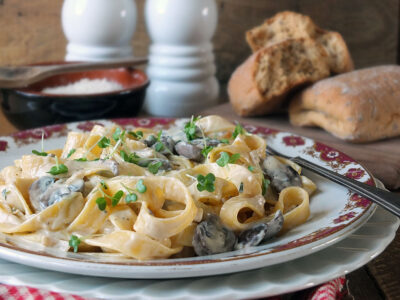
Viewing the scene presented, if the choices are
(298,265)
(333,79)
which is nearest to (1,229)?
(298,265)

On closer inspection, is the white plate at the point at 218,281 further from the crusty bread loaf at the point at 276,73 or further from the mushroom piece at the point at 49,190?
the crusty bread loaf at the point at 276,73

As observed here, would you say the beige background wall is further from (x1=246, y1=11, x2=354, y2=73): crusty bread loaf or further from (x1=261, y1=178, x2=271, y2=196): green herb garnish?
(x1=261, y1=178, x2=271, y2=196): green herb garnish

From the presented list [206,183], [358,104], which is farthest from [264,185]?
[358,104]

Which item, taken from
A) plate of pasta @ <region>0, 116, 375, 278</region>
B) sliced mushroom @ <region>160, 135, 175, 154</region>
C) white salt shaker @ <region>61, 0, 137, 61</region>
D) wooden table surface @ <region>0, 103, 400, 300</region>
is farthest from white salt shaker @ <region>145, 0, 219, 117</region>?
sliced mushroom @ <region>160, 135, 175, 154</region>

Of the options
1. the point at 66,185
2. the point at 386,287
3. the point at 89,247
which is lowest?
the point at 386,287

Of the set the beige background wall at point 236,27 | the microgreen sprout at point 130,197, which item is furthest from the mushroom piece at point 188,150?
the beige background wall at point 236,27

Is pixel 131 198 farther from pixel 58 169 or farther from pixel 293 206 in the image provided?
pixel 293 206

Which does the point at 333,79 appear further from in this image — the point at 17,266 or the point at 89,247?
the point at 17,266

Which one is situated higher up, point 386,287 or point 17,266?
point 17,266
